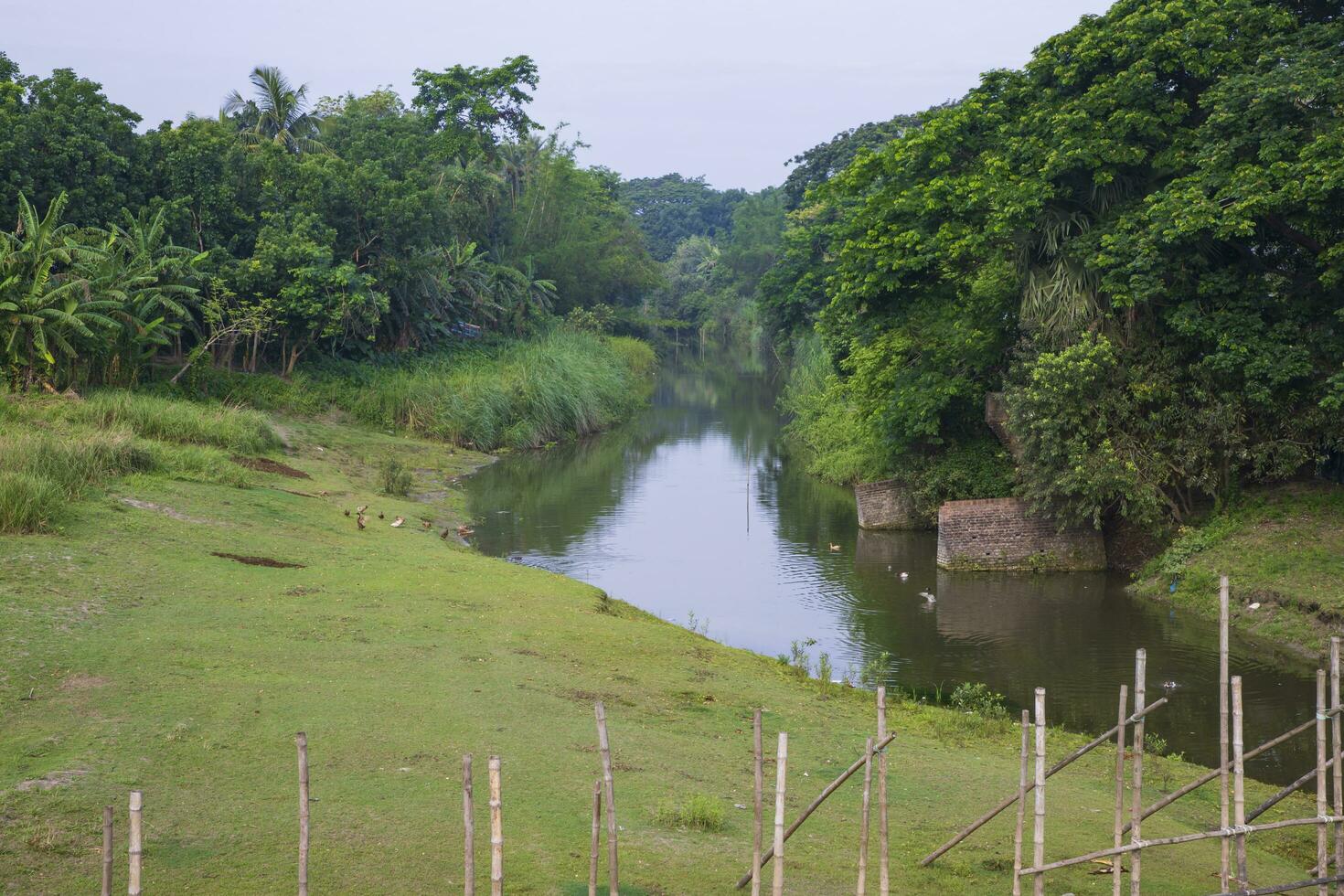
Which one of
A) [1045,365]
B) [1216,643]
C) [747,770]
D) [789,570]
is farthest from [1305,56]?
[747,770]

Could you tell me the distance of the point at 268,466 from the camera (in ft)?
82.5

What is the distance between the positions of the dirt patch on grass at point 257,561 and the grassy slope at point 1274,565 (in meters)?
13.5

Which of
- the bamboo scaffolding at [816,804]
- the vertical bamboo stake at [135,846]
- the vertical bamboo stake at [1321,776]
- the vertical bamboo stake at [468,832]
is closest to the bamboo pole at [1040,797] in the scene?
the bamboo scaffolding at [816,804]

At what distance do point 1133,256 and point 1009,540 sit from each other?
222 inches

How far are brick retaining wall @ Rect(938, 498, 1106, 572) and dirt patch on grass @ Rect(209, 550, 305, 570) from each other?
11.8 metres

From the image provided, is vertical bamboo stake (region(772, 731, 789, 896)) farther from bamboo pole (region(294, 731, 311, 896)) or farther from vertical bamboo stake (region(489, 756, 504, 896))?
bamboo pole (region(294, 731, 311, 896))

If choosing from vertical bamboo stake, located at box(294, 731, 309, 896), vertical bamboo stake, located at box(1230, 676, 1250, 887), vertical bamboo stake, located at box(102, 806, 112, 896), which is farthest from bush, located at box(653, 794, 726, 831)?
vertical bamboo stake, located at box(102, 806, 112, 896)

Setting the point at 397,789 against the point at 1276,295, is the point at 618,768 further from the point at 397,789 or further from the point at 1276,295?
the point at 1276,295

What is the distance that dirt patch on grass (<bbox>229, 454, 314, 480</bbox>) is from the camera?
2439cm

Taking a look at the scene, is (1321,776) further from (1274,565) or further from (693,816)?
(1274,565)

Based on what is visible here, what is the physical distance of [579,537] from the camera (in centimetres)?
2606

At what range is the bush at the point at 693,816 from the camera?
8750 mm

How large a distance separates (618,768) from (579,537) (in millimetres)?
16232

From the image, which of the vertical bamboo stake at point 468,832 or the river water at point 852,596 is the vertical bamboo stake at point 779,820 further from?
the river water at point 852,596
